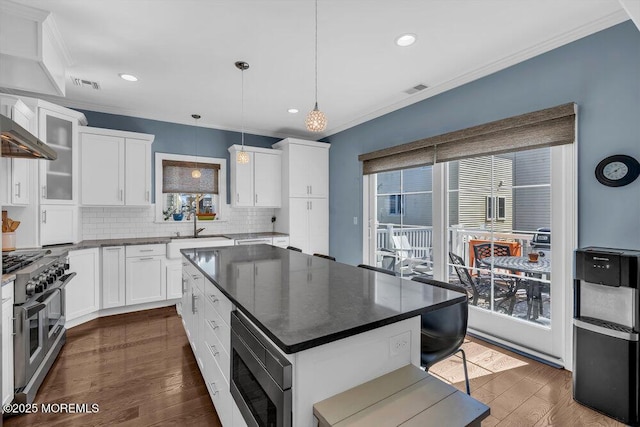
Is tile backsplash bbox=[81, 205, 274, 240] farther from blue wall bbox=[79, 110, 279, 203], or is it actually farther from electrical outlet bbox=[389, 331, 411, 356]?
electrical outlet bbox=[389, 331, 411, 356]

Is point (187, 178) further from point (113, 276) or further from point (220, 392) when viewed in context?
point (220, 392)

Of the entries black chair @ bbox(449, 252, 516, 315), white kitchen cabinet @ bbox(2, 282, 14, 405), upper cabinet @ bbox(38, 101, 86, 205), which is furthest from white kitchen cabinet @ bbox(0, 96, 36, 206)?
black chair @ bbox(449, 252, 516, 315)

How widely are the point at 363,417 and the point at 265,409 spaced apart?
398 mm

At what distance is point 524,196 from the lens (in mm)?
2926

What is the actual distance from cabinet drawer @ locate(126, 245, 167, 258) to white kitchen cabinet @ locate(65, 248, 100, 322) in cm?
34

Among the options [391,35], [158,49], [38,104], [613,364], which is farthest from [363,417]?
[38,104]

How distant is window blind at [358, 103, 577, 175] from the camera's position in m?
2.54

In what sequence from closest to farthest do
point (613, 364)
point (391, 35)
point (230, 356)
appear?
point (230, 356) < point (613, 364) < point (391, 35)

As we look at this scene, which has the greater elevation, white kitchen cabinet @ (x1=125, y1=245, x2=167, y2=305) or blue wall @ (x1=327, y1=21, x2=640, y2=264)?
blue wall @ (x1=327, y1=21, x2=640, y2=264)

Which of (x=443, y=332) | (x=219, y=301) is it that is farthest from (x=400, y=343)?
(x=219, y=301)

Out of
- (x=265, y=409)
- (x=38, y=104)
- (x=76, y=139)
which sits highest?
(x=38, y=104)

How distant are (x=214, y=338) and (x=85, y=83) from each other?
3.34 m

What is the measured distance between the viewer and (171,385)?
8.05 ft

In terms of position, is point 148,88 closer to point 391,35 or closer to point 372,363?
point 391,35
